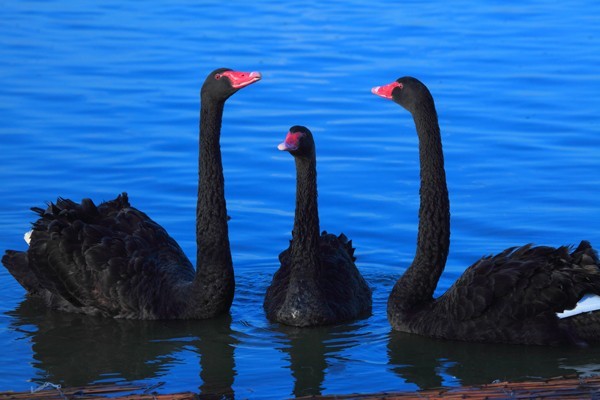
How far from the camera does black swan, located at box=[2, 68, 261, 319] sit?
815 centimetres

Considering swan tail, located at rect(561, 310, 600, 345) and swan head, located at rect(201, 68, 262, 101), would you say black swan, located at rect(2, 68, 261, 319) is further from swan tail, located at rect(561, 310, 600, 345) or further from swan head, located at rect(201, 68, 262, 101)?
swan tail, located at rect(561, 310, 600, 345)

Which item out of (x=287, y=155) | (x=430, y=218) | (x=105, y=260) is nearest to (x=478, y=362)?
(x=430, y=218)

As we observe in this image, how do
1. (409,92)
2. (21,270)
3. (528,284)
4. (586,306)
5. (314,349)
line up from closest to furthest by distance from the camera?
(586,306) → (528,284) → (314,349) → (409,92) → (21,270)

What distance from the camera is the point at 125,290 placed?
8172mm

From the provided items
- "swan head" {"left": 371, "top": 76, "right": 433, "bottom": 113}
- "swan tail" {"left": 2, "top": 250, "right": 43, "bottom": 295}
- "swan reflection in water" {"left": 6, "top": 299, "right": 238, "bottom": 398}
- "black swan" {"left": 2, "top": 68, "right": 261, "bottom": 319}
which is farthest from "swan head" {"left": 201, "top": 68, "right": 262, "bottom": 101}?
"swan tail" {"left": 2, "top": 250, "right": 43, "bottom": 295}

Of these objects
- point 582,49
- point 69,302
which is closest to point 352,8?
point 582,49

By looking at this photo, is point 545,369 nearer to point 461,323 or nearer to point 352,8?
point 461,323

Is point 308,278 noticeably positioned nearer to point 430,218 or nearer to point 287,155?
point 430,218

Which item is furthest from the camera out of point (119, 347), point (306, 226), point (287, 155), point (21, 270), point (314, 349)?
point (287, 155)

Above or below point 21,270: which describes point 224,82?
above

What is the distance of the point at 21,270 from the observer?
8.75m

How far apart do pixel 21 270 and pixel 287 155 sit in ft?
12.0

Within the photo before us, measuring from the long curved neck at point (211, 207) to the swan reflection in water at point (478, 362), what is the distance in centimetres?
115

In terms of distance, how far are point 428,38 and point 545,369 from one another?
9.55m
